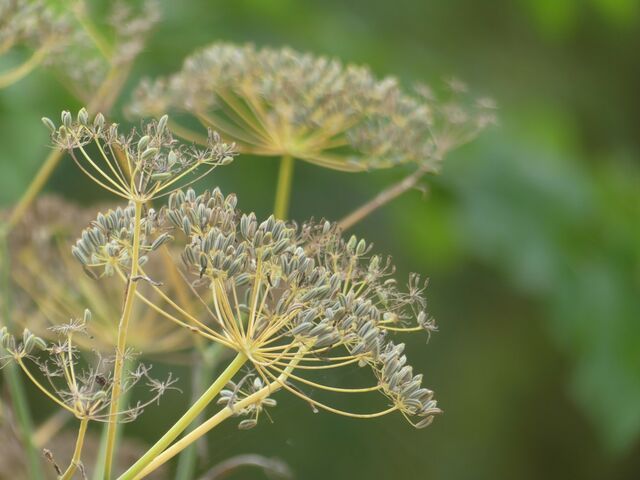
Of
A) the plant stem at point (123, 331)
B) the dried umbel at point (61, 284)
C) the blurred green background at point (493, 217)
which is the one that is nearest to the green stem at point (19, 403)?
the dried umbel at point (61, 284)

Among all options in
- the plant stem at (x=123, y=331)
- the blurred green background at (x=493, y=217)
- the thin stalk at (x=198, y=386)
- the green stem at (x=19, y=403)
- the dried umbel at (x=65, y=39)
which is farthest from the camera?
the blurred green background at (x=493, y=217)

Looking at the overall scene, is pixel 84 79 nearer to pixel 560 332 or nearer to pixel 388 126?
pixel 388 126

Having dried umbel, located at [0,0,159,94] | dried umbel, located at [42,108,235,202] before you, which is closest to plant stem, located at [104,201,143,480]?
dried umbel, located at [42,108,235,202]

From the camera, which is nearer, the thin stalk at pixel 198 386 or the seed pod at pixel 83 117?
the seed pod at pixel 83 117

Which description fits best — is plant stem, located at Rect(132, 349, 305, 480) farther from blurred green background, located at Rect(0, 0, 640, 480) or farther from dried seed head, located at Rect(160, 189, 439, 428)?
blurred green background, located at Rect(0, 0, 640, 480)

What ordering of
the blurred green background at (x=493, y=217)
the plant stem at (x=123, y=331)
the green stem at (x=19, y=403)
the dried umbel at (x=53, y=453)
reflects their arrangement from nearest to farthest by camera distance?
the plant stem at (x=123, y=331), the green stem at (x=19, y=403), the dried umbel at (x=53, y=453), the blurred green background at (x=493, y=217)

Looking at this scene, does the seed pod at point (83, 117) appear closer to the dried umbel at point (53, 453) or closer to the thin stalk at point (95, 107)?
the thin stalk at point (95, 107)
